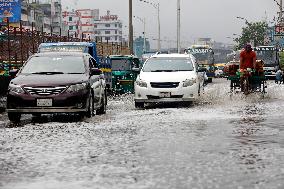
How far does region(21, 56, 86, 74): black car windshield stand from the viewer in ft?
54.5

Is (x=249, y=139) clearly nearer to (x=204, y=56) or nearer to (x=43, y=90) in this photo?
(x=43, y=90)

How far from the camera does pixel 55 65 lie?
1684 centimetres

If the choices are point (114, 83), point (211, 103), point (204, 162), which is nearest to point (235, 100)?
point (211, 103)

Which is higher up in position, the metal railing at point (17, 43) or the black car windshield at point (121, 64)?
the metal railing at point (17, 43)

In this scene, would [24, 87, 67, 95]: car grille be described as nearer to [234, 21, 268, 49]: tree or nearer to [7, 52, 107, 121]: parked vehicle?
[7, 52, 107, 121]: parked vehicle

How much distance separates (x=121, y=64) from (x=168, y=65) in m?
9.61

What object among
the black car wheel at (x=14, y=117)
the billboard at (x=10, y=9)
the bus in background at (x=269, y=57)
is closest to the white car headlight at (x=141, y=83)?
the black car wheel at (x=14, y=117)

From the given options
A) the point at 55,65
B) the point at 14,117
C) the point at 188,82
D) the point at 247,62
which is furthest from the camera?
the point at 247,62

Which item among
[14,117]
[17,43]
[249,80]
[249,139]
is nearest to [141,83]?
[14,117]

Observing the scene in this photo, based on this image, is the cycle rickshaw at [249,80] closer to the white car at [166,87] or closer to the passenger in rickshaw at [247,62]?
the passenger in rickshaw at [247,62]

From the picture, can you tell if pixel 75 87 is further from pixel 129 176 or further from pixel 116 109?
pixel 129 176

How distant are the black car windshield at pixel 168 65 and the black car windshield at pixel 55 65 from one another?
4.63 metres

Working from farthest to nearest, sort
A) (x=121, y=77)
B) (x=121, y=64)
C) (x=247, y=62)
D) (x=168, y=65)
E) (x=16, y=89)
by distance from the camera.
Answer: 1. (x=121, y=64)
2. (x=121, y=77)
3. (x=247, y=62)
4. (x=168, y=65)
5. (x=16, y=89)

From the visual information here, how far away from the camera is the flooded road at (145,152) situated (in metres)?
7.55
